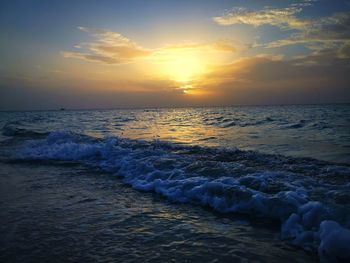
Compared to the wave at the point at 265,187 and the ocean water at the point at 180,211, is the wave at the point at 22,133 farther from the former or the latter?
the ocean water at the point at 180,211

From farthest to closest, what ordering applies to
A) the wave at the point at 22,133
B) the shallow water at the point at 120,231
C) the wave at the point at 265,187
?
the wave at the point at 22,133 → the wave at the point at 265,187 → the shallow water at the point at 120,231

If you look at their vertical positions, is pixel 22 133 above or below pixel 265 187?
below

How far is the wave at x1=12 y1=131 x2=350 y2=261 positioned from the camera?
4.22 metres

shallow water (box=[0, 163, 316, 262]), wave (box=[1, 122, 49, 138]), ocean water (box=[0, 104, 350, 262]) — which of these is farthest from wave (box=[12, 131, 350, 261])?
wave (box=[1, 122, 49, 138])

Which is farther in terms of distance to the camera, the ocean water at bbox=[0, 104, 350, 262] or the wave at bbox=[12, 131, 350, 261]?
the wave at bbox=[12, 131, 350, 261]

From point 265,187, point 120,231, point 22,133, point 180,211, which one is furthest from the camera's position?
point 22,133

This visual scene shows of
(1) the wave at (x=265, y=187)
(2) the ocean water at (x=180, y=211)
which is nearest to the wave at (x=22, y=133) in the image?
(1) the wave at (x=265, y=187)

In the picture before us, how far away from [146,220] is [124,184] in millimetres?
2895

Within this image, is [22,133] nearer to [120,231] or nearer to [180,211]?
[180,211]

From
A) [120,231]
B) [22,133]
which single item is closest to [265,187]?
[120,231]

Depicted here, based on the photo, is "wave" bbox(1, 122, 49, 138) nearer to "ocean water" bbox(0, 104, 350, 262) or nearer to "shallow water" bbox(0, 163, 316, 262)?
"ocean water" bbox(0, 104, 350, 262)

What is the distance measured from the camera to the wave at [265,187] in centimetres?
422

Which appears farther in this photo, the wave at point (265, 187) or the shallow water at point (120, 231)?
the wave at point (265, 187)

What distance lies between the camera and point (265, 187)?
20.2 feet
